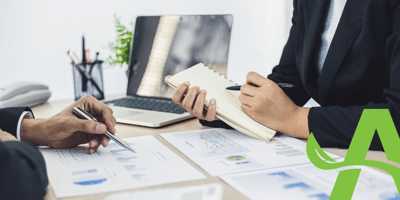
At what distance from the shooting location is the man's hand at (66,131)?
0.62 m

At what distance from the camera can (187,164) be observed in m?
0.57

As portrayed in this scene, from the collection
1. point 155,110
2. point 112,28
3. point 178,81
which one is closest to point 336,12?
point 178,81

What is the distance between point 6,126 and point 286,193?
24.2 inches

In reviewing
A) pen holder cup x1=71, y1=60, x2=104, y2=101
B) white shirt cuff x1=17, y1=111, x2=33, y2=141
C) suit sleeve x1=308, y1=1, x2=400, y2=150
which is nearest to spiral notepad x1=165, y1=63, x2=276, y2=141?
suit sleeve x1=308, y1=1, x2=400, y2=150

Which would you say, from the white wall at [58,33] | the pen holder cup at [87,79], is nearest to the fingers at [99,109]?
the pen holder cup at [87,79]

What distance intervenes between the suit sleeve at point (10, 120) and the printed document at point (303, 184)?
0.50 metres

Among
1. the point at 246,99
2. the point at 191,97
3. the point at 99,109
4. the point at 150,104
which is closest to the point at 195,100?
the point at 191,97

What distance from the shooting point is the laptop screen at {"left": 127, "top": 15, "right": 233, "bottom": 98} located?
1.16 metres

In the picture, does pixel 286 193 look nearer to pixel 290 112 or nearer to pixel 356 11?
pixel 290 112

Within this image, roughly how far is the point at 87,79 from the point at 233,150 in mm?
862

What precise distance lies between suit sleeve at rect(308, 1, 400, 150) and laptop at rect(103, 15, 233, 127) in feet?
1.60

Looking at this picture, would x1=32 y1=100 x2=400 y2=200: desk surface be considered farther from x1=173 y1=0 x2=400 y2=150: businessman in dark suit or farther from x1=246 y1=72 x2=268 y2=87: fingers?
x1=246 y1=72 x2=268 y2=87: fingers

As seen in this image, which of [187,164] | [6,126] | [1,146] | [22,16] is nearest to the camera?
[1,146]

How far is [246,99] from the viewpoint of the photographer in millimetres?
787
